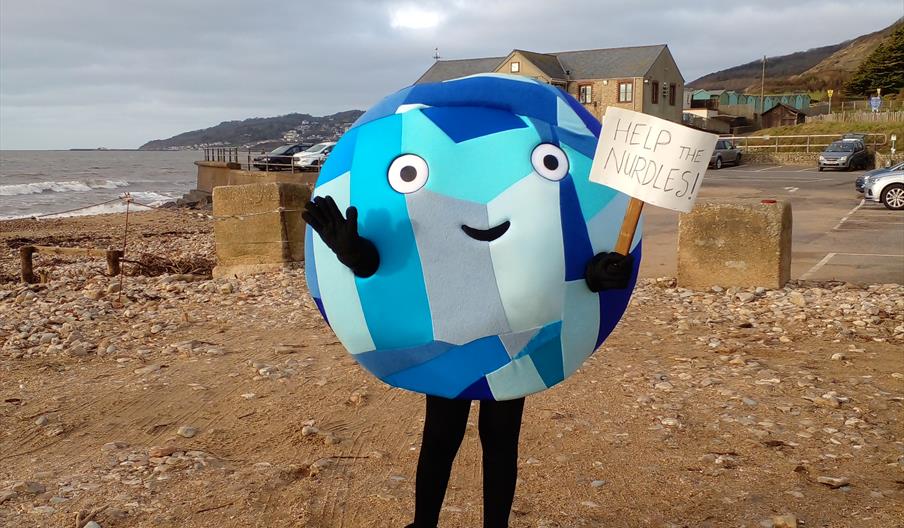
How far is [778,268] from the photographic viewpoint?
8.79m

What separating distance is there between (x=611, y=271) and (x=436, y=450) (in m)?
1.07

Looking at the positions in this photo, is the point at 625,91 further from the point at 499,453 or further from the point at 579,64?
the point at 499,453

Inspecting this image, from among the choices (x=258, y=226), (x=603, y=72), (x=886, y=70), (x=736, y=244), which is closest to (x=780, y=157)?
(x=603, y=72)

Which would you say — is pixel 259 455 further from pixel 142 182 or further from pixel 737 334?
pixel 142 182

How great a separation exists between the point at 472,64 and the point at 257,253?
45796 millimetres

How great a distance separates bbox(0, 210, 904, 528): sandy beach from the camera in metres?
3.87

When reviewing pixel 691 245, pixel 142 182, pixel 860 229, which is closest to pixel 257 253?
pixel 691 245

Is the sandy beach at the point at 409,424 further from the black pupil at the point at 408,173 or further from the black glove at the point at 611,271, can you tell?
the black pupil at the point at 408,173

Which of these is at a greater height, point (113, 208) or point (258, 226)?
point (258, 226)

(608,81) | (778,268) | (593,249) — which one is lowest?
(778,268)

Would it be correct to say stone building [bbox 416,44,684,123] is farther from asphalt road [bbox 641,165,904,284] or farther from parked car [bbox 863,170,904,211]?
parked car [bbox 863,170,904,211]

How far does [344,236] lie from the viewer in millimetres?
2420

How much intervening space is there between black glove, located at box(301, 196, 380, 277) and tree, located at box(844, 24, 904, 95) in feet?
237

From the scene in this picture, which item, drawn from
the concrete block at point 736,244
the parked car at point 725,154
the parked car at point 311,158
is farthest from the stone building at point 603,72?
the concrete block at point 736,244
